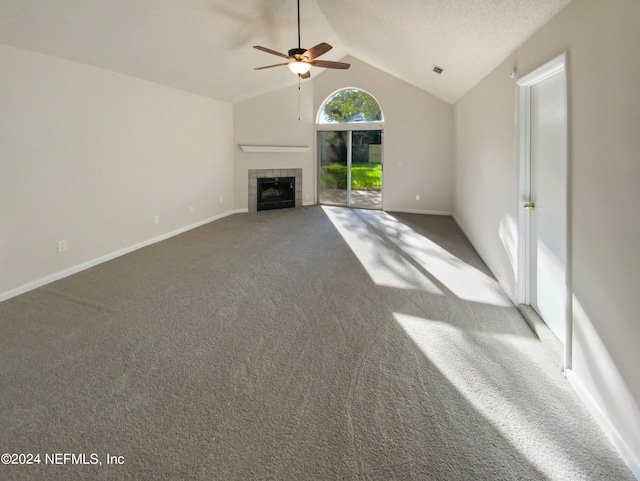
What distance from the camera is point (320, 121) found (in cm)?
862

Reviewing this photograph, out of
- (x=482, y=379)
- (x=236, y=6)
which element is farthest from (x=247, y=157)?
(x=482, y=379)

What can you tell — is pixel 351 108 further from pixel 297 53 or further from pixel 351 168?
pixel 297 53

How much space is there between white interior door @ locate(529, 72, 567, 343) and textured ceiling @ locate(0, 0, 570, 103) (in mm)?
553

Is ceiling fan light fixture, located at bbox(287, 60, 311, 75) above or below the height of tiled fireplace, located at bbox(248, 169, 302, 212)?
above

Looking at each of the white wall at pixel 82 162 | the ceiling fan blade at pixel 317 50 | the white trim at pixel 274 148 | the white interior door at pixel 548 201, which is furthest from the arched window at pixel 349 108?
the white interior door at pixel 548 201

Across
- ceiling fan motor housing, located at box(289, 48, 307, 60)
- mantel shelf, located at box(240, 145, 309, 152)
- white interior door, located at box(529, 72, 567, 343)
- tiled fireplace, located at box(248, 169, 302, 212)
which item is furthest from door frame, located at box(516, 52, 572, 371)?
tiled fireplace, located at box(248, 169, 302, 212)

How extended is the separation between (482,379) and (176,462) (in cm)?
167

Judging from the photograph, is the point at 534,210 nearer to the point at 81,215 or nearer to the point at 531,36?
the point at 531,36

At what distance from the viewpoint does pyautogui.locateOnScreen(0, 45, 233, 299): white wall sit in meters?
3.36

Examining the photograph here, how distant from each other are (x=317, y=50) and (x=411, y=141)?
4.17 metres

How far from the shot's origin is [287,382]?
210cm

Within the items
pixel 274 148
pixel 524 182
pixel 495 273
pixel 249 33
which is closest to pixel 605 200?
pixel 524 182

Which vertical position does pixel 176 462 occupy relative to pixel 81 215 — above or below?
below

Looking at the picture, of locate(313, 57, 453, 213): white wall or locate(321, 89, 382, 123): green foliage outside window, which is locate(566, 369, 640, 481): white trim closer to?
locate(313, 57, 453, 213): white wall
